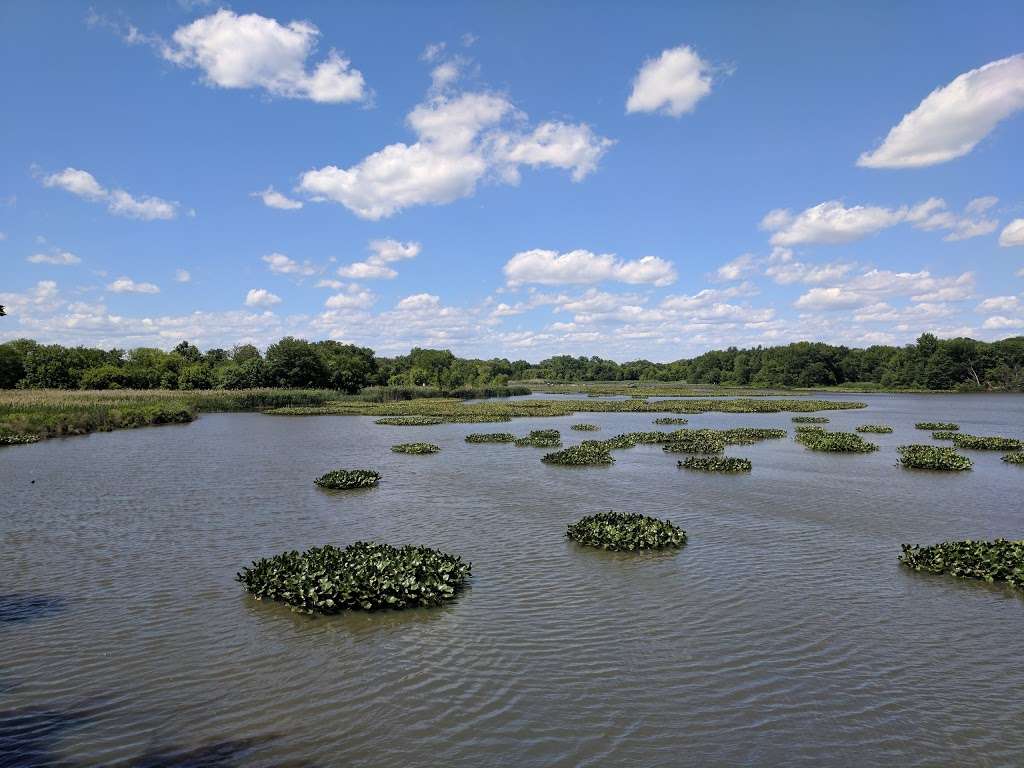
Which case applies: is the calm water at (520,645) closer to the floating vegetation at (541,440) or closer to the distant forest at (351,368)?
the floating vegetation at (541,440)

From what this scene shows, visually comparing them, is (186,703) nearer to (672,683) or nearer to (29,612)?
(29,612)

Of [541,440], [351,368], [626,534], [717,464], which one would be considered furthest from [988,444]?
[351,368]

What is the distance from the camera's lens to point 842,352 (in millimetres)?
197500

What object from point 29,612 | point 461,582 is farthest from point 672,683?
point 29,612

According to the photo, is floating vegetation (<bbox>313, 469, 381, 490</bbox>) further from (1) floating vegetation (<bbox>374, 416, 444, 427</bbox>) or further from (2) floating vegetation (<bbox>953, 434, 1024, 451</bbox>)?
(2) floating vegetation (<bbox>953, 434, 1024, 451</bbox>)

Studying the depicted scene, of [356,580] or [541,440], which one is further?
[541,440]

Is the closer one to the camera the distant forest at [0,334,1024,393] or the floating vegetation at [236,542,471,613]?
the floating vegetation at [236,542,471,613]

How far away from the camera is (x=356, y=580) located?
13539 millimetres

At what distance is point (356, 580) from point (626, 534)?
8227mm

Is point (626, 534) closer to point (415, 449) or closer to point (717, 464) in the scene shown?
point (717, 464)

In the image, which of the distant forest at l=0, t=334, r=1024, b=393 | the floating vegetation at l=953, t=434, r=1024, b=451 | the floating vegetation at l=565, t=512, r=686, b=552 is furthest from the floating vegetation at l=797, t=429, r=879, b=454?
the distant forest at l=0, t=334, r=1024, b=393

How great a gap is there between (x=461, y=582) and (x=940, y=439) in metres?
47.2

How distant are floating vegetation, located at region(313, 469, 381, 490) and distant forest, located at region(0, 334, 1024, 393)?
277ft

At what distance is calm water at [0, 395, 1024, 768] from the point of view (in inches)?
333
